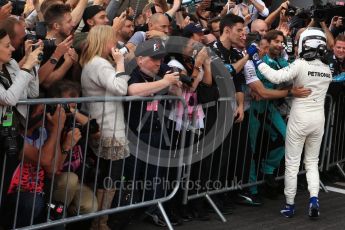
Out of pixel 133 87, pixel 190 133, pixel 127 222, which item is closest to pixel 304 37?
pixel 190 133

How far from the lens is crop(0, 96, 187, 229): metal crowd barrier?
188 inches

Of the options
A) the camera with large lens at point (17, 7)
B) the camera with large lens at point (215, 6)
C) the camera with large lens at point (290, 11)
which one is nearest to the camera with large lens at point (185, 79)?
the camera with large lens at point (17, 7)

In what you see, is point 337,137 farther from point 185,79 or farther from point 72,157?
point 72,157

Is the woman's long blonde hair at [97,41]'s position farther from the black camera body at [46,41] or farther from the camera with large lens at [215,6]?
the camera with large lens at [215,6]

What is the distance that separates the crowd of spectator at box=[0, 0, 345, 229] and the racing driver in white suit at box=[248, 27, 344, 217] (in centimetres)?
12

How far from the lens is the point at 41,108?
4.74 m

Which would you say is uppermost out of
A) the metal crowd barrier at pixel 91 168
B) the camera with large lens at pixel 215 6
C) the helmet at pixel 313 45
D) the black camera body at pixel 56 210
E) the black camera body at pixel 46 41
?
the camera with large lens at pixel 215 6

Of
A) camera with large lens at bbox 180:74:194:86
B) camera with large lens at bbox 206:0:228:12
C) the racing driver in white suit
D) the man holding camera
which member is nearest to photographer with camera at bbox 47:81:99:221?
the man holding camera

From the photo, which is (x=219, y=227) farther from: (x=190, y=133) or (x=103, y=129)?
(x=103, y=129)

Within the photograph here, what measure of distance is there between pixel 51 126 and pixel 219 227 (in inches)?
84.4

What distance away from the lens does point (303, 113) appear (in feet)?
21.1

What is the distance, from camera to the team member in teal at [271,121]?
6.91m

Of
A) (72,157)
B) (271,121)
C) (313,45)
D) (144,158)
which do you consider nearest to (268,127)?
(271,121)

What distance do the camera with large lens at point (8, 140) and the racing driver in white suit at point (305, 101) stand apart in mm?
2944
